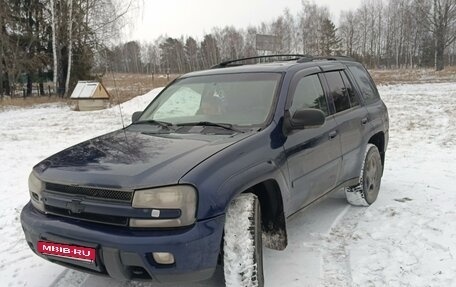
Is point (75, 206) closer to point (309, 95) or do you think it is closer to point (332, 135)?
point (309, 95)

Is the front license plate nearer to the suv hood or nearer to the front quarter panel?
the suv hood

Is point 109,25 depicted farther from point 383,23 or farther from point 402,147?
point 383,23

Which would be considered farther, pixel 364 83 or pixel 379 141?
pixel 379 141

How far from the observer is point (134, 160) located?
117 inches

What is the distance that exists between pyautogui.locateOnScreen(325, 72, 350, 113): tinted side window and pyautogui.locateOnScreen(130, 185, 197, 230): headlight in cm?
239

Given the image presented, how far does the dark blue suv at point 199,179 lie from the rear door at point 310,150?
0.4 inches

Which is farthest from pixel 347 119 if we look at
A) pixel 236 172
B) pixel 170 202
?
pixel 170 202

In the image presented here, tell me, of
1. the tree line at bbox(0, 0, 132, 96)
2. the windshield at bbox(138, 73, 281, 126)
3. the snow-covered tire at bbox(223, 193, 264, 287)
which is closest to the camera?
the snow-covered tire at bbox(223, 193, 264, 287)

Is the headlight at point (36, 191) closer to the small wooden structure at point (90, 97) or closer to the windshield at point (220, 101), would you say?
the windshield at point (220, 101)

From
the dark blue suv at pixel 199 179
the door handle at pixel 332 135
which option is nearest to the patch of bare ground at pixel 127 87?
the dark blue suv at pixel 199 179

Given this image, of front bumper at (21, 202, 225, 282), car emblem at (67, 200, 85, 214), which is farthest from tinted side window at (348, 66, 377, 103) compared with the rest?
car emblem at (67, 200, 85, 214)

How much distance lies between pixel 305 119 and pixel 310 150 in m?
0.42

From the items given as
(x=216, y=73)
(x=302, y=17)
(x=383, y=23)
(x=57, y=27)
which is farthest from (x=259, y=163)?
(x=383, y=23)

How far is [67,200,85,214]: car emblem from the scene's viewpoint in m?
2.79
